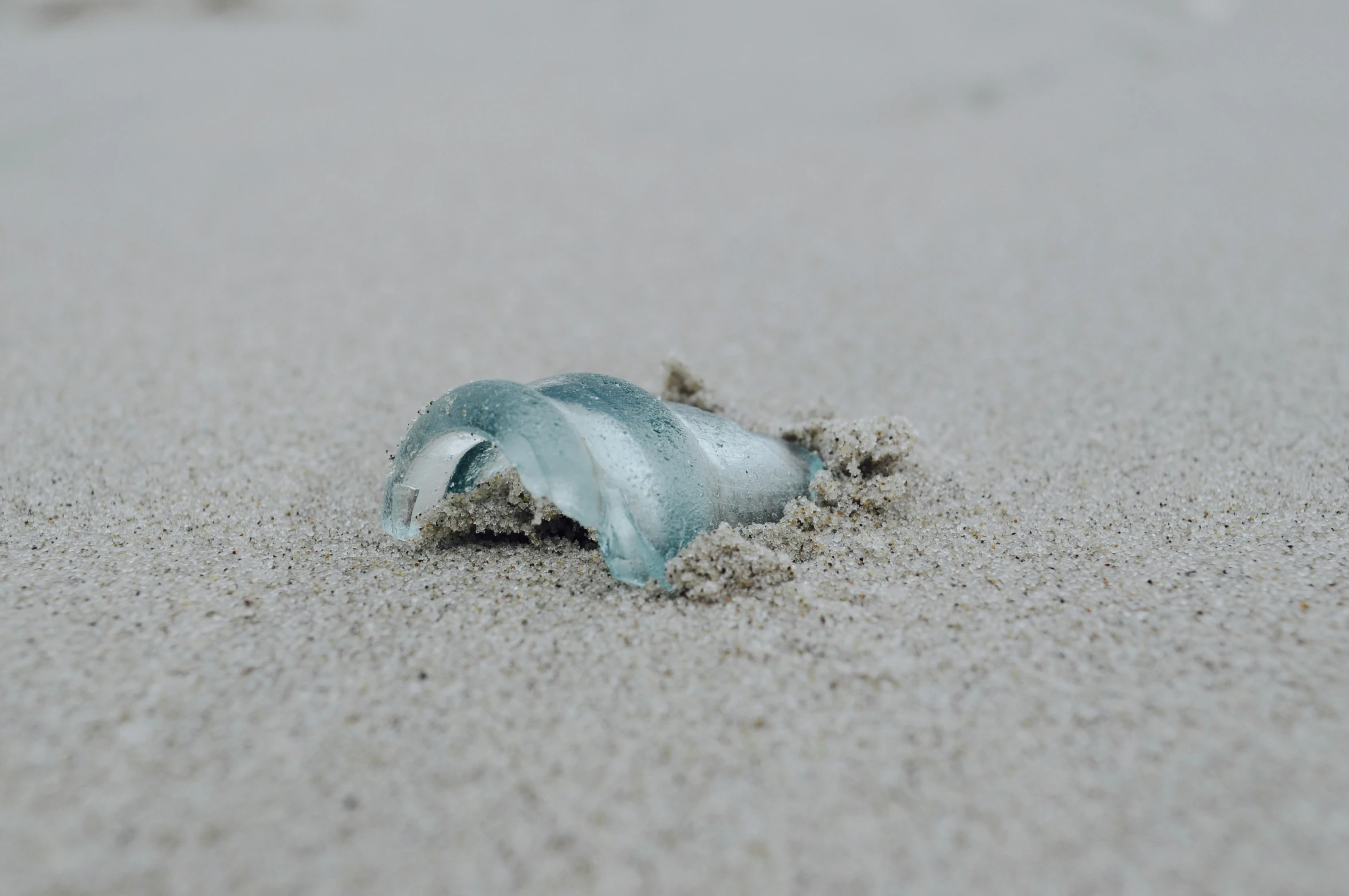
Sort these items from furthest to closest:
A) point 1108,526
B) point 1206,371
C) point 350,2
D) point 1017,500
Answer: point 350,2 → point 1206,371 → point 1017,500 → point 1108,526

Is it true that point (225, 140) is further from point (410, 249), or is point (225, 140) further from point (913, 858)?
point (913, 858)

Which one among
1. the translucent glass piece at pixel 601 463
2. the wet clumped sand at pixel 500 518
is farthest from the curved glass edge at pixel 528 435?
the wet clumped sand at pixel 500 518

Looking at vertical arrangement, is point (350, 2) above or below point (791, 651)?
above

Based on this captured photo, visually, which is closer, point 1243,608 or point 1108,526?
point 1243,608

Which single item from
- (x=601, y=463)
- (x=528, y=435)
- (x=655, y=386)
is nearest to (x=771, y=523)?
(x=601, y=463)

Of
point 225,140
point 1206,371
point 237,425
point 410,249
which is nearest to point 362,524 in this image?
point 237,425

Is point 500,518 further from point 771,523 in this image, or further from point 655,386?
point 655,386
